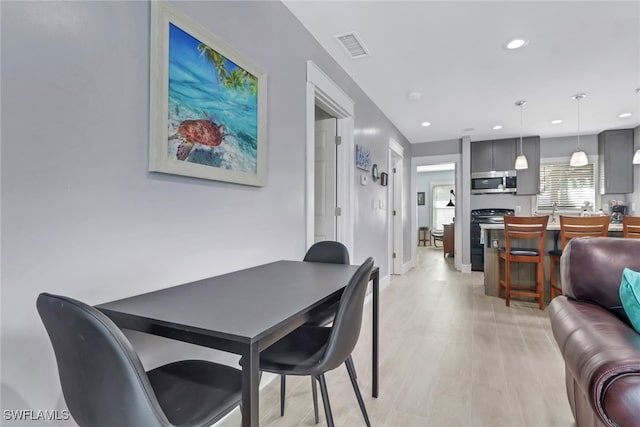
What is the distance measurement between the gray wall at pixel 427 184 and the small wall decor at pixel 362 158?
6.78 metres


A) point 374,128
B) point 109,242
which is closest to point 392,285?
point 374,128

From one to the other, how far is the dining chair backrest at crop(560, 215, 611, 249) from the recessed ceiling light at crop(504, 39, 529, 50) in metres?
1.76

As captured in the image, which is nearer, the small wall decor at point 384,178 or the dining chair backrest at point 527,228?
the dining chair backrest at point 527,228

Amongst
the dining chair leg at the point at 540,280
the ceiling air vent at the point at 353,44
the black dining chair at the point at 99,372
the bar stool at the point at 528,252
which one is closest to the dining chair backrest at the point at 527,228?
the bar stool at the point at 528,252

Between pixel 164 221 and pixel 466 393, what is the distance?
6.24 ft

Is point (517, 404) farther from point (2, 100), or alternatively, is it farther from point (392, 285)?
point (392, 285)

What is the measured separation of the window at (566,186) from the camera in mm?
5578

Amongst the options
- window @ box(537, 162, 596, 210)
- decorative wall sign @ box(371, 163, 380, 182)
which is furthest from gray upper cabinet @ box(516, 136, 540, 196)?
decorative wall sign @ box(371, 163, 380, 182)

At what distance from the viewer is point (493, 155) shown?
19.1ft

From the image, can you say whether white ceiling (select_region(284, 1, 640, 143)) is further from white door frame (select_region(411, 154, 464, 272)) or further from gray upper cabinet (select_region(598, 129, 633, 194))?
white door frame (select_region(411, 154, 464, 272))

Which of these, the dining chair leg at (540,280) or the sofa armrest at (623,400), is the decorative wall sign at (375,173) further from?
the sofa armrest at (623,400)

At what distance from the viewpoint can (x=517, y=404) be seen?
173 centimetres

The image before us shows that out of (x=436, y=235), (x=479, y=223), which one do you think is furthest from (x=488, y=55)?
(x=436, y=235)

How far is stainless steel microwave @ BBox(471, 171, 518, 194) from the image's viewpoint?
5742 mm
